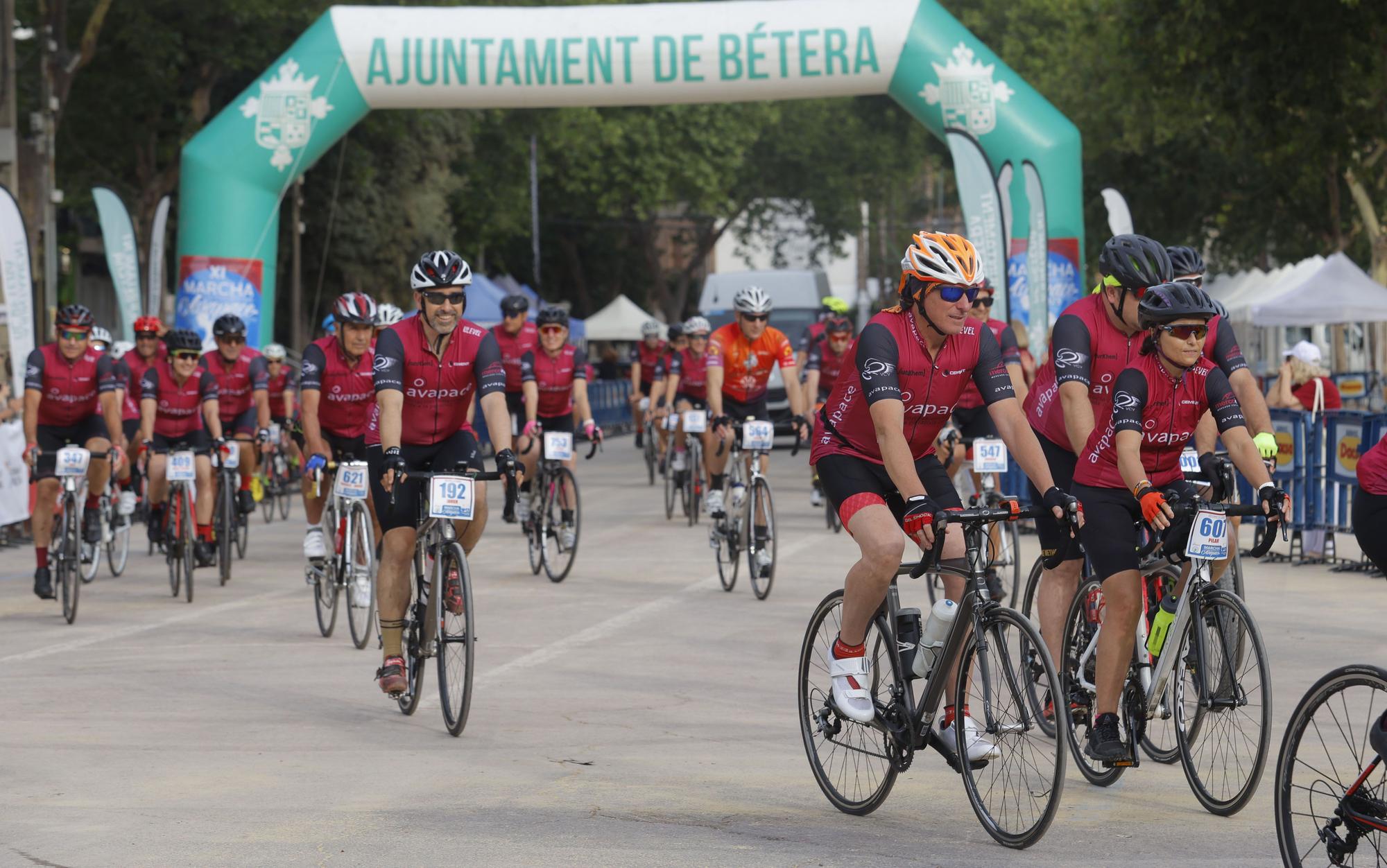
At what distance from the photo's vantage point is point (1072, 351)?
7277 mm

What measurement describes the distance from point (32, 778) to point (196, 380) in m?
7.47

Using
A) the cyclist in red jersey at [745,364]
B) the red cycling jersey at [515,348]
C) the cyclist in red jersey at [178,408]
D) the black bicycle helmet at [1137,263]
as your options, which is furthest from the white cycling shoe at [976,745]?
the red cycling jersey at [515,348]

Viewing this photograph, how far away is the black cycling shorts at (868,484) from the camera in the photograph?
21.9 feet

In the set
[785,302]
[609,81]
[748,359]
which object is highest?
[609,81]

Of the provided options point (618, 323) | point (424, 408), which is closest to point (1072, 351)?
point (424, 408)

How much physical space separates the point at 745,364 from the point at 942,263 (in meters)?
8.31

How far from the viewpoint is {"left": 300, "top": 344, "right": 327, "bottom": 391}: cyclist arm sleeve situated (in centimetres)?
1173

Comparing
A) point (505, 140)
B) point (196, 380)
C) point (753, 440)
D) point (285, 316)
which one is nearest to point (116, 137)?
point (285, 316)

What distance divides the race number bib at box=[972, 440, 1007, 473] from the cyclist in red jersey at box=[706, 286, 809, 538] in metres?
1.96

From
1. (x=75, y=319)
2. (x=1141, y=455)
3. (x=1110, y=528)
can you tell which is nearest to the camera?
(x=1110, y=528)

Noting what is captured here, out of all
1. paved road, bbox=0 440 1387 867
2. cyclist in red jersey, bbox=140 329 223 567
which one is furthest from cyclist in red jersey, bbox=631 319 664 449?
paved road, bbox=0 440 1387 867

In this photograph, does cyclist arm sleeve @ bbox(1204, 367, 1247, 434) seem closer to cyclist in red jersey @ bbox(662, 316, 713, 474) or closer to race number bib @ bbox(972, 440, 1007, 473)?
race number bib @ bbox(972, 440, 1007, 473)

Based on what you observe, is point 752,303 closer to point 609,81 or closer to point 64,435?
point 64,435

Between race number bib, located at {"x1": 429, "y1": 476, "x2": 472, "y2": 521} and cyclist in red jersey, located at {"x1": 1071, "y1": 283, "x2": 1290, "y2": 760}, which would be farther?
race number bib, located at {"x1": 429, "y1": 476, "x2": 472, "y2": 521}
